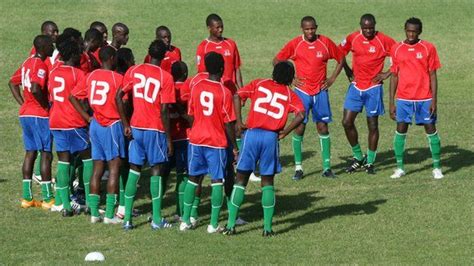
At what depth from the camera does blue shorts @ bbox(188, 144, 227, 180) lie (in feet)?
51.4

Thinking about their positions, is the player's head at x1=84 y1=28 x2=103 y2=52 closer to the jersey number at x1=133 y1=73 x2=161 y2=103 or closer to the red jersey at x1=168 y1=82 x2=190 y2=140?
the red jersey at x1=168 y1=82 x2=190 y2=140

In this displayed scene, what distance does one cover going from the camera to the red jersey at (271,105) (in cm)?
1545

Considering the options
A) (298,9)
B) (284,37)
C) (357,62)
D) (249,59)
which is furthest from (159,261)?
(298,9)

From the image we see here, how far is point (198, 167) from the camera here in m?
15.9

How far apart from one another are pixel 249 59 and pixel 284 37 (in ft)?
9.08

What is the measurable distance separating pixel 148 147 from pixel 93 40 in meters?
2.67

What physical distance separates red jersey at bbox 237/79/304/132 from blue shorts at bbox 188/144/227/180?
662 mm

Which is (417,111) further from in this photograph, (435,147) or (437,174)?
(437,174)

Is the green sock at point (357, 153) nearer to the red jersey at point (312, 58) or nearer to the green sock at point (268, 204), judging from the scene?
the red jersey at point (312, 58)

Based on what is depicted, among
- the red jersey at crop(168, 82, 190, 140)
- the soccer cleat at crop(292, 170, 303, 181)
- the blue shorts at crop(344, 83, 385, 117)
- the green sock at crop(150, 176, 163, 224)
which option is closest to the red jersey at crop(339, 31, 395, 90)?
the blue shorts at crop(344, 83, 385, 117)

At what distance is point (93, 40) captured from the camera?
58.5 feet

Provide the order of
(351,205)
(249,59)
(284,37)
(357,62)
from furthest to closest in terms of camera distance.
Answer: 1. (284,37)
2. (249,59)
3. (357,62)
4. (351,205)

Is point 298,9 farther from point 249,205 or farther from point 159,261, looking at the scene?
point 159,261

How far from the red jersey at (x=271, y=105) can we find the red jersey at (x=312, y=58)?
477 cm
